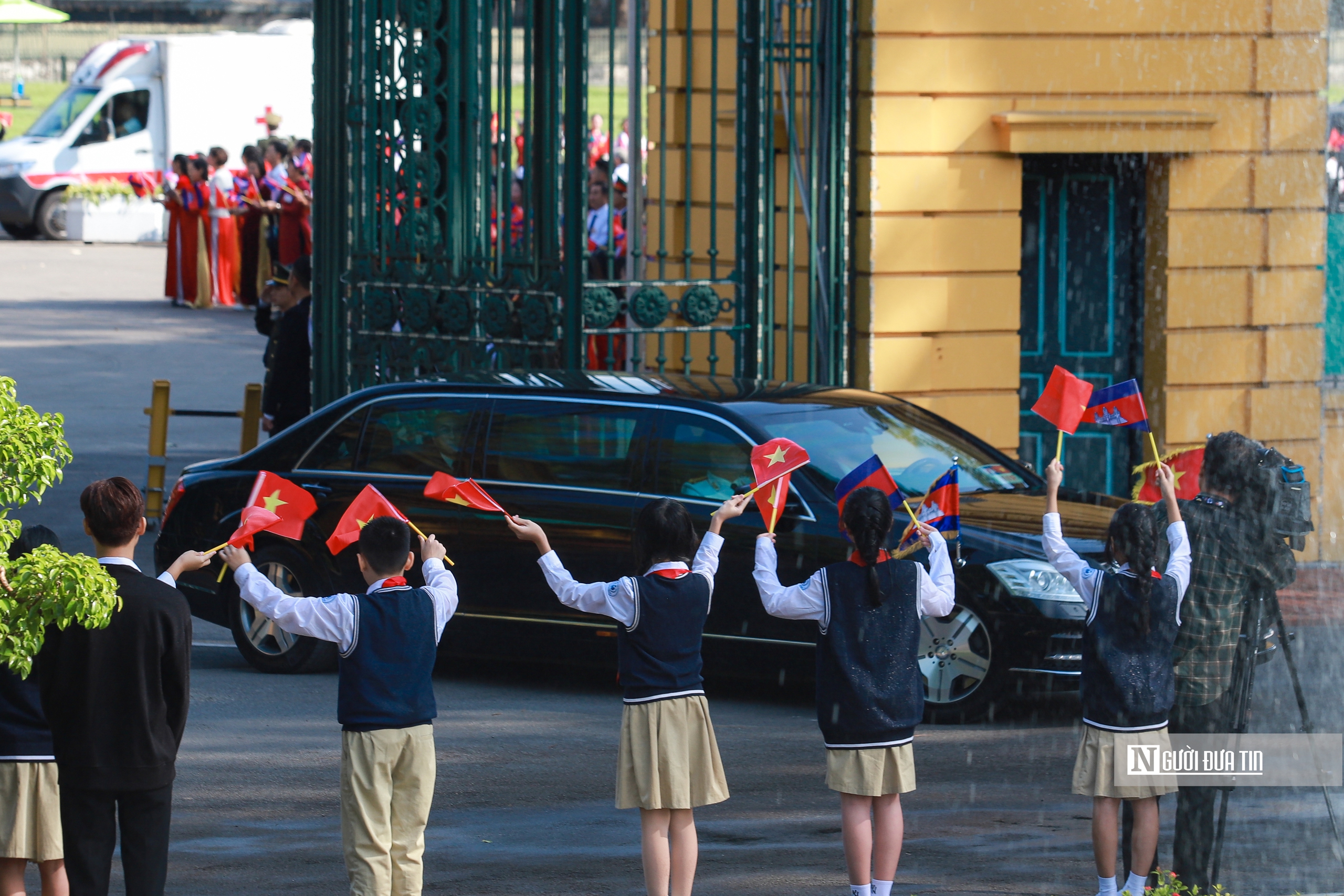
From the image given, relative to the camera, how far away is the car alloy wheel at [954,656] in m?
8.59

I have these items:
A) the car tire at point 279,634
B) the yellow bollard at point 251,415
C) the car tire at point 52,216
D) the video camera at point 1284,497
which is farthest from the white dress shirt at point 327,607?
the car tire at point 52,216

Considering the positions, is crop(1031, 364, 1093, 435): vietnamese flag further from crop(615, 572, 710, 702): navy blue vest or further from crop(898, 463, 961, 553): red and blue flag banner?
crop(615, 572, 710, 702): navy blue vest

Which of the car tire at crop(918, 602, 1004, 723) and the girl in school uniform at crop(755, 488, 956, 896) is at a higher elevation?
the girl in school uniform at crop(755, 488, 956, 896)

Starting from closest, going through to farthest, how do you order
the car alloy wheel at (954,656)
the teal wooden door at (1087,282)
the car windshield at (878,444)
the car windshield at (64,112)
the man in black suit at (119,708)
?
the man in black suit at (119,708)
the car alloy wheel at (954,656)
the car windshield at (878,444)
the teal wooden door at (1087,282)
the car windshield at (64,112)

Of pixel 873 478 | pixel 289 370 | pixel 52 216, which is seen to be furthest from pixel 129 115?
pixel 873 478

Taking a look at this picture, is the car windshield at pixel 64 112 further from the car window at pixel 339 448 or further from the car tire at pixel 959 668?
the car tire at pixel 959 668

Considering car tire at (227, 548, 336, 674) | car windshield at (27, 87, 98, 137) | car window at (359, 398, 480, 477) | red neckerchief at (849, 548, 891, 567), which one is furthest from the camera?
car windshield at (27, 87, 98, 137)

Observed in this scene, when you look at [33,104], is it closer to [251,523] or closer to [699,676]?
[251,523]

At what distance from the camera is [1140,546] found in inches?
231

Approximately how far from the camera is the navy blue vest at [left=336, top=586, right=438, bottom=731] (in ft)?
18.5

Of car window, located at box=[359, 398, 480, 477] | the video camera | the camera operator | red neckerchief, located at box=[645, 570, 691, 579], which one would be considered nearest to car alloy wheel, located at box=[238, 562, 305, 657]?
car window, located at box=[359, 398, 480, 477]

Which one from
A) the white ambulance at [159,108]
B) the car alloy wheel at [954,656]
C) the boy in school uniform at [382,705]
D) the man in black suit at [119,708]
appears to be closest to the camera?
the man in black suit at [119,708]

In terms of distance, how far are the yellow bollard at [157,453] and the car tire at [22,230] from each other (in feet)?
79.3

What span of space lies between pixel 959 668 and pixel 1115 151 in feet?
17.4
